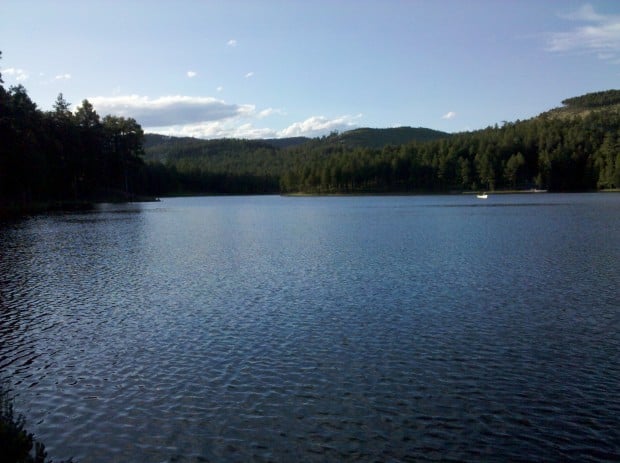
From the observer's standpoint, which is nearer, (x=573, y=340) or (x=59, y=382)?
(x=59, y=382)

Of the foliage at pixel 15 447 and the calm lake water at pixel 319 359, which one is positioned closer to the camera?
the foliage at pixel 15 447

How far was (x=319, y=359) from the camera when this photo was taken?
20.0 meters

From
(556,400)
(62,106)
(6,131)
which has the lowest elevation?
(556,400)

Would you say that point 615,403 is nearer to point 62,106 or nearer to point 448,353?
point 448,353

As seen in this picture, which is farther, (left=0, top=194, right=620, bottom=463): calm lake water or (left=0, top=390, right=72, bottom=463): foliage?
(left=0, top=194, right=620, bottom=463): calm lake water

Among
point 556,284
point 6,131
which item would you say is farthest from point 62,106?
point 556,284

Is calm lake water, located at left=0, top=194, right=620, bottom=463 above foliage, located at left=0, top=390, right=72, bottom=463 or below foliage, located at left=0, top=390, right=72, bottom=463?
below

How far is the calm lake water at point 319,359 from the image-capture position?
1367 centimetres

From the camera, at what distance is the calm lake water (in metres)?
13.7

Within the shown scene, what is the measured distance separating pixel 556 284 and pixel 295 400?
2354 centimetres

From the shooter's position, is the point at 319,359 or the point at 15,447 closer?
the point at 15,447

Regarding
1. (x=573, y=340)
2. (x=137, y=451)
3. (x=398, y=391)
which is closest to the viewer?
(x=137, y=451)

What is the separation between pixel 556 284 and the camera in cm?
3319

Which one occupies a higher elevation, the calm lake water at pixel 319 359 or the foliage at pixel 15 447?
the foliage at pixel 15 447
